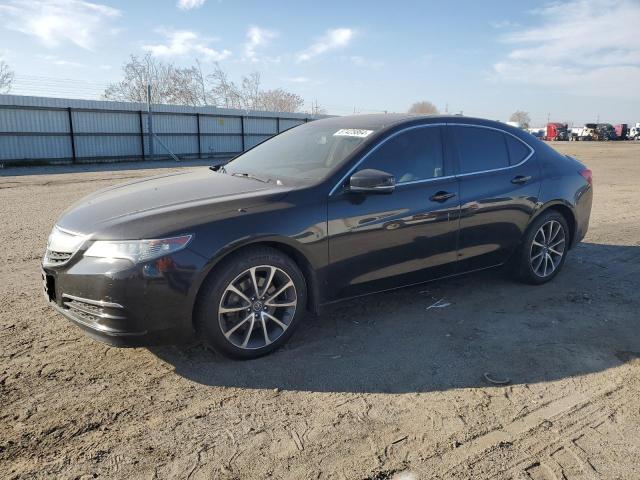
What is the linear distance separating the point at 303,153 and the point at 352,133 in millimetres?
461

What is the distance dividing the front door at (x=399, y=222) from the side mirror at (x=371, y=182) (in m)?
0.10

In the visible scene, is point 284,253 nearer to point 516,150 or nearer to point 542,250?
point 516,150

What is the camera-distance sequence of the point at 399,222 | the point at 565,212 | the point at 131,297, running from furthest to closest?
the point at 565,212, the point at 399,222, the point at 131,297

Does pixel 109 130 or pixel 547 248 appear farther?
pixel 109 130

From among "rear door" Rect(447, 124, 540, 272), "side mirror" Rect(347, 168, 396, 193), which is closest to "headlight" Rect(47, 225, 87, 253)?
"side mirror" Rect(347, 168, 396, 193)

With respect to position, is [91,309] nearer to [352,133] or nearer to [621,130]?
[352,133]

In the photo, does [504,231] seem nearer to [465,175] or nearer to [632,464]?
[465,175]

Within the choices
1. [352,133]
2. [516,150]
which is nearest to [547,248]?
[516,150]

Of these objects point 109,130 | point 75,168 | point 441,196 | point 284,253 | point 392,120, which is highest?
point 109,130

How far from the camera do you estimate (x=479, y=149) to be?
4.70 m

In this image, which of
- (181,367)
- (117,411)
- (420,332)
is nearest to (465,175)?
(420,332)

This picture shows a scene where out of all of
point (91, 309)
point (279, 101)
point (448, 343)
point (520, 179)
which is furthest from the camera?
point (279, 101)

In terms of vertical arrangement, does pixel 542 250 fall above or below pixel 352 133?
below

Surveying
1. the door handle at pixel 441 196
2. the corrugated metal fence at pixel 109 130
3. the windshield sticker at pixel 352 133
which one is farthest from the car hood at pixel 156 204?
the corrugated metal fence at pixel 109 130
